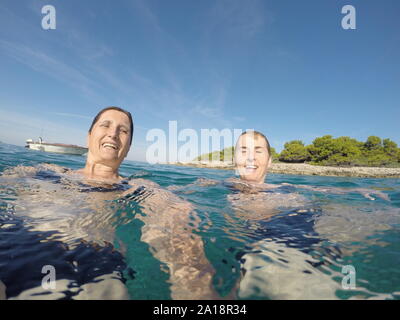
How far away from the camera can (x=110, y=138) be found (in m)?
3.35

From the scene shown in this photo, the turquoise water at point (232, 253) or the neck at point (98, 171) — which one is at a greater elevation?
the neck at point (98, 171)

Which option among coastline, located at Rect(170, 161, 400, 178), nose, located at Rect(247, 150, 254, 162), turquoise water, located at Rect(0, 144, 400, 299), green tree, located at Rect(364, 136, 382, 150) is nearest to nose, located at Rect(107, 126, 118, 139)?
turquoise water, located at Rect(0, 144, 400, 299)

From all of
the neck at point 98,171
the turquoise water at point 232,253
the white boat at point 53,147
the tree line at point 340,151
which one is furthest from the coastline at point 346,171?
the white boat at point 53,147

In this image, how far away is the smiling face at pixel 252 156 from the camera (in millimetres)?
4438

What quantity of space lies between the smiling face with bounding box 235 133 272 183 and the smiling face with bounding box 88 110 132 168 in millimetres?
2650

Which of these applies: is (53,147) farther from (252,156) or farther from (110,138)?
(252,156)

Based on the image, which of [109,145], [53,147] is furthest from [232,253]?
[53,147]

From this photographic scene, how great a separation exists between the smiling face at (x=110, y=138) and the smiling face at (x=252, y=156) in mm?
2650

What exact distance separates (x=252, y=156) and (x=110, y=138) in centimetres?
313

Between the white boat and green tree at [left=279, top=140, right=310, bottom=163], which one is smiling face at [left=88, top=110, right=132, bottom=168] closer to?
the white boat

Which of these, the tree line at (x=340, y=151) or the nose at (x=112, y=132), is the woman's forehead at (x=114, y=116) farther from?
the tree line at (x=340, y=151)

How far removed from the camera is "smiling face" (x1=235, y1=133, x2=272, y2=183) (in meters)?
4.44
